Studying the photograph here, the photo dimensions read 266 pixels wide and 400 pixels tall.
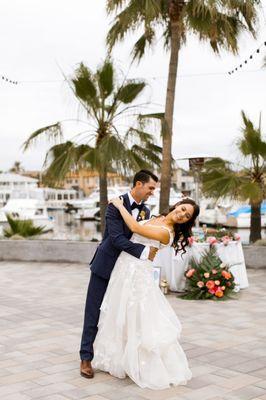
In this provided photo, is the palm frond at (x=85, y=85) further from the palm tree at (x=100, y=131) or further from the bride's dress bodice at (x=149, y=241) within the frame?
the bride's dress bodice at (x=149, y=241)

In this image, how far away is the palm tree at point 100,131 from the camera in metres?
12.9

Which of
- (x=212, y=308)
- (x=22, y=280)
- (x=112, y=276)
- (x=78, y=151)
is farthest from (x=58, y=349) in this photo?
(x=78, y=151)

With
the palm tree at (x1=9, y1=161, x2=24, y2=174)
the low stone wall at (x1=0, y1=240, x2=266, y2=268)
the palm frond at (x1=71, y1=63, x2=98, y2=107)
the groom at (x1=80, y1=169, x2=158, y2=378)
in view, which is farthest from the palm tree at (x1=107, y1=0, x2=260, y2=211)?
the palm tree at (x1=9, y1=161, x2=24, y2=174)

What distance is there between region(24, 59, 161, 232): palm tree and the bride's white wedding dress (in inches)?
319

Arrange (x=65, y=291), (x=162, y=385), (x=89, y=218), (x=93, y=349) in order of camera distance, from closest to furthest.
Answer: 1. (x=162, y=385)
2. (x=93, y=349)
3. (x=65, y=291)
4. (x=89, y=218)

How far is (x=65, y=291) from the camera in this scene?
934 cm

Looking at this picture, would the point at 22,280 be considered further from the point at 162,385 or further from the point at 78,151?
the point at 162,385

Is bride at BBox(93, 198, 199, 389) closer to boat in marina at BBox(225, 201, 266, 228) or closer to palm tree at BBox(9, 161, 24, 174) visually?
boat in marina at BBox(225, 201, 266, 228)

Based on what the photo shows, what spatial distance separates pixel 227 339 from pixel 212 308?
1.61 meters

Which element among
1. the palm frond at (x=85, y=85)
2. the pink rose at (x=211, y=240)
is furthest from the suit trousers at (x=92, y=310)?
the palm frond at (x=85, y=85)

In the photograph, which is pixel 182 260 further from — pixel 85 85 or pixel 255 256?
pixel 85 85

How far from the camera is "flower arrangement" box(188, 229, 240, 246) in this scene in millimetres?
8805

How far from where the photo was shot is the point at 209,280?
8.38 m

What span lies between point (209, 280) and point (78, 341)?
2820 millimetres
